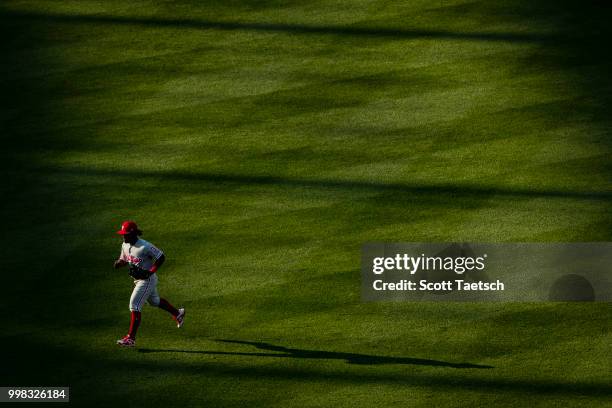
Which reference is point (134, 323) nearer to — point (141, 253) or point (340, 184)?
point (141, 253)

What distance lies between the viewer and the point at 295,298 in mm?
11492

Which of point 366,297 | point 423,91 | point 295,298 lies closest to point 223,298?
point 295,298

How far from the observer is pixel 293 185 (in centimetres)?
1351

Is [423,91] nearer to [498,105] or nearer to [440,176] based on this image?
[498,105]

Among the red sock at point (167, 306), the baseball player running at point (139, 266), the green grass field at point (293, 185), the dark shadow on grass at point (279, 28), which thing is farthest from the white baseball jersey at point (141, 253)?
the dark shadow on grass at point (279, 28)

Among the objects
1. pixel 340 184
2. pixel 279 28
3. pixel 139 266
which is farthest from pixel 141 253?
pixel 279 28

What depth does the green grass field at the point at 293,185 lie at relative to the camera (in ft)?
34.1

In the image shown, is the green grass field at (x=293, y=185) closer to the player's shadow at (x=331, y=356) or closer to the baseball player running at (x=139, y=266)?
the player's shadow at (x=331, y=356)

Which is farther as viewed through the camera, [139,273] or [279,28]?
[279,28]

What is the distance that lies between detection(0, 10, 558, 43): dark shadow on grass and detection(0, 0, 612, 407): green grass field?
0.05 m

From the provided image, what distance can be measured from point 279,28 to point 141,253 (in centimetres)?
731

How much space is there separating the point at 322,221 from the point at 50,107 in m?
5.12

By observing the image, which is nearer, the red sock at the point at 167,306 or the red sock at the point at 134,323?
the red sock at the point at 134,323

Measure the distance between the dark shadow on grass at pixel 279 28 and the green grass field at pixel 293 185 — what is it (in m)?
0.05
